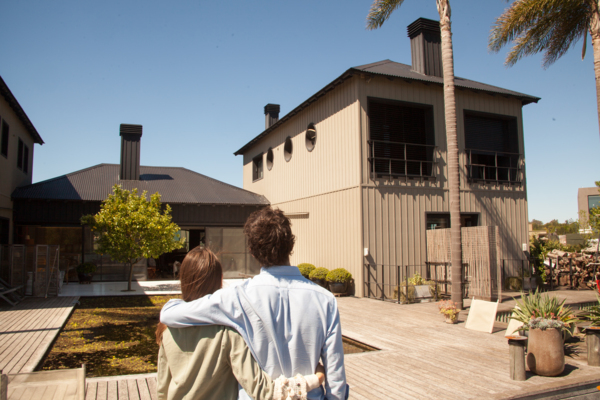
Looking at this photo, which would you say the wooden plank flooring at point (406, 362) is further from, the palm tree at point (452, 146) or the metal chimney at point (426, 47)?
the metal chimney at point (426, 47)

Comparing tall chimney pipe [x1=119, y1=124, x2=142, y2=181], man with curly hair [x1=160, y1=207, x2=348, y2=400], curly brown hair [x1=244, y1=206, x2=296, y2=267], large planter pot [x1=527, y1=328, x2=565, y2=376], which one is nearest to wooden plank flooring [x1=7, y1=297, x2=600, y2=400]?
large planter pot [x1=527, y1=328, x2=565, y2=376]

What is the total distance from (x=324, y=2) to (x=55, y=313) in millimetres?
10483

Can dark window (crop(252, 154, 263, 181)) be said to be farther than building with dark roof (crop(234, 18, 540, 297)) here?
Yes

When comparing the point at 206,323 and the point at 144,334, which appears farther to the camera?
the point at 144,334

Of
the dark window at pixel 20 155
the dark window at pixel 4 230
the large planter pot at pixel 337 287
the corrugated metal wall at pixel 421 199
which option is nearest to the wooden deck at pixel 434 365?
the large planter pot at pixel 337 287

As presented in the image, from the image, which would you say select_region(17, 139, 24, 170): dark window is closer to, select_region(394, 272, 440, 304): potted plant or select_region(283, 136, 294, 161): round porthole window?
select_region(283, 136, 294, 161): round porthole window

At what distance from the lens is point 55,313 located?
9.70 m

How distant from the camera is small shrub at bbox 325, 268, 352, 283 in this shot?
12398mm

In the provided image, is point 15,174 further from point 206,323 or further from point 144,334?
point 206,323

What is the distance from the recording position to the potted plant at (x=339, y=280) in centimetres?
1236

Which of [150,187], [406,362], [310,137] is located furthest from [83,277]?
[406,362]

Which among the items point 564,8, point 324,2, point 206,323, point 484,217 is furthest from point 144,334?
point 564,8

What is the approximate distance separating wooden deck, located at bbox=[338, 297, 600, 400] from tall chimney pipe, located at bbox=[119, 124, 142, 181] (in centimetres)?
1486

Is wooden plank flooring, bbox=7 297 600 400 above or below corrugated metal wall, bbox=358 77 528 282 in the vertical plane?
below
